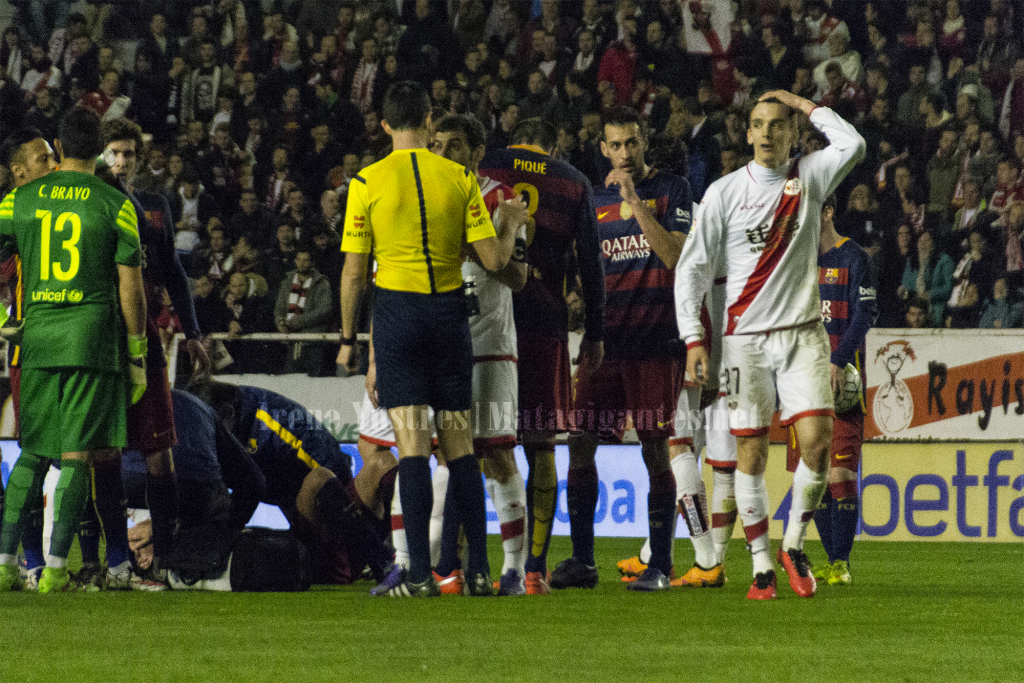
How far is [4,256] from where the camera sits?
6.14 meters

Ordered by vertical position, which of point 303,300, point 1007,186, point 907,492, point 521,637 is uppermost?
point 1007,186

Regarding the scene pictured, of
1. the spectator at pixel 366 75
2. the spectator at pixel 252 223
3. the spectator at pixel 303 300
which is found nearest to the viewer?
the spectator at pixel 303 300

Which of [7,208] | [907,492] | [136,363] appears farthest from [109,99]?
[136,363]

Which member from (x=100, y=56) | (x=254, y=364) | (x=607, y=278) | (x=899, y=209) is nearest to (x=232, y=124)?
(x=100, y=56)

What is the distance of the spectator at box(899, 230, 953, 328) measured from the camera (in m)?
13.4

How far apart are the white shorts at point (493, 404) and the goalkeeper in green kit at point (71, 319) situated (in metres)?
1.57

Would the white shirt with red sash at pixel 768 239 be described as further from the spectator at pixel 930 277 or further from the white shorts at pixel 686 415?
the spectator at pixel 930 277

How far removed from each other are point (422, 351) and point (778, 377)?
1.73 meters

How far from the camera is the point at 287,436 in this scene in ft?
23.4

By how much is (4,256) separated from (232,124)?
9.85 m

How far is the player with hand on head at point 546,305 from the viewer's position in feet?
22.0

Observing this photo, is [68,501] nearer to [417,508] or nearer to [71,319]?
[71,319]

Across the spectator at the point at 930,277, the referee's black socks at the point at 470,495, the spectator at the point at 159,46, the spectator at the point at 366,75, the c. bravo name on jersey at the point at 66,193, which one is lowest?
the referee's black socks at the point at 470,495

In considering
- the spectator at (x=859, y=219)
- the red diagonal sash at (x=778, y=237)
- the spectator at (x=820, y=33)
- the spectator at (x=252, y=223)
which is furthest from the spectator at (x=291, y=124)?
the red diagonal sash at (x=778, y=237)
